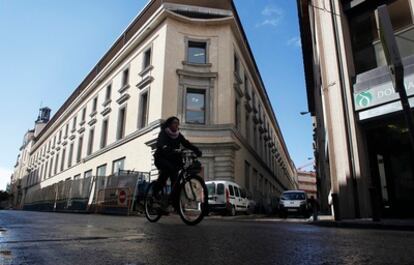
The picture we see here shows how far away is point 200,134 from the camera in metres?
20.5

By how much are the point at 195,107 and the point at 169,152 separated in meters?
16.5

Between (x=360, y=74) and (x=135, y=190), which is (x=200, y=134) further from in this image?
(x=360, y=74)

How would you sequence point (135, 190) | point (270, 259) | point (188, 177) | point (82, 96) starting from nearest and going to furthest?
point (270, 259) < point (188, 177) < point (135, 190) < point (82, 96)

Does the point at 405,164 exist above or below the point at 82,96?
below

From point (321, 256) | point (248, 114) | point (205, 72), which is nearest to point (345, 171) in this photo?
point (321, 256)

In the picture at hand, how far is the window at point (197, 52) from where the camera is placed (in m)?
22.7

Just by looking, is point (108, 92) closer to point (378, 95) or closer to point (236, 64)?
point (236, 64)

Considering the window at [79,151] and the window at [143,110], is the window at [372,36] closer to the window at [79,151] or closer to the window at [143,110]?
the window at [143,110]

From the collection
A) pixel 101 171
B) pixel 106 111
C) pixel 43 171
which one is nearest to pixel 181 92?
pixel 106 111

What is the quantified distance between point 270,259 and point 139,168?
65.4 ft

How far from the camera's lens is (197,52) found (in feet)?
75.4

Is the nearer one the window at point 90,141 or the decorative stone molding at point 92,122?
the decorative stone molding at point 92,122

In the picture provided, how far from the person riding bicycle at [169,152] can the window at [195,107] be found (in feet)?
51.4

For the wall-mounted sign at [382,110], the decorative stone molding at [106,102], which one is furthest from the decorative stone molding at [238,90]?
the wall-mounted sign at [382,110]
